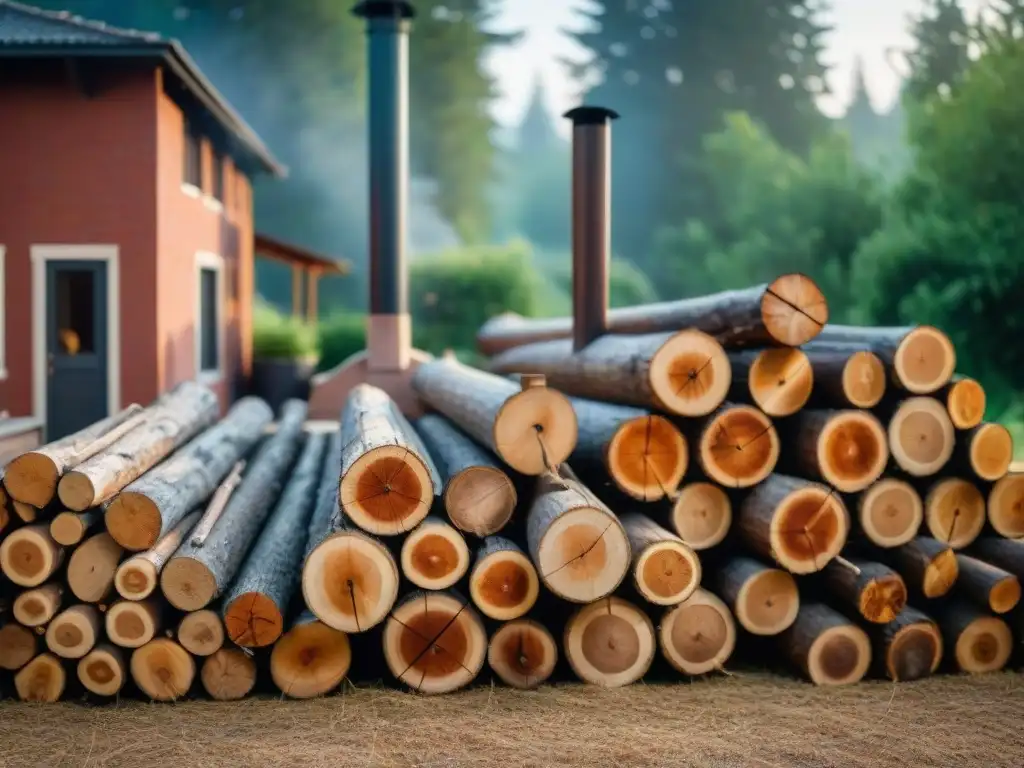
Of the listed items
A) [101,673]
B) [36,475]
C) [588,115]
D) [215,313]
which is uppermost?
[588,115]

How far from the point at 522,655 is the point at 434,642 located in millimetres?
484

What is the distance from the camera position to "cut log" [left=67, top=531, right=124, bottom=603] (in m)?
5.38

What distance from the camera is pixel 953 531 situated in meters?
6.15

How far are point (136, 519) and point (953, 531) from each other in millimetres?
4684

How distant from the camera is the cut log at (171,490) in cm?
536

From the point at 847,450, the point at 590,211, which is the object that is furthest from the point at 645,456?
the point at 590,211

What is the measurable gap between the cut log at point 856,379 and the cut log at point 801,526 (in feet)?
1.82

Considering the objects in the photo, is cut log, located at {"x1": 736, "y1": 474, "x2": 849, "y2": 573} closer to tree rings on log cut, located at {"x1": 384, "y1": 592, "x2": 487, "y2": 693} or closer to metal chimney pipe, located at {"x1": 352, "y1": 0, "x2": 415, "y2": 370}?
tree rings on log cut, located at {"x1": 384, "y1": 592, "x2": 487, "y2": 693}

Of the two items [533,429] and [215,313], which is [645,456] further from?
[215,313]

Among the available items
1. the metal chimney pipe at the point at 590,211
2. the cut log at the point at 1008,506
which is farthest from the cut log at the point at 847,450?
the metal chimney pipe at the point at 590,211

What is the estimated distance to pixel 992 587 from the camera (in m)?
5.81

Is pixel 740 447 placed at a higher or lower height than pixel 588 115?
lower

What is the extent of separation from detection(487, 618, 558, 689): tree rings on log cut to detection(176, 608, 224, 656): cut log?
55.9 inches

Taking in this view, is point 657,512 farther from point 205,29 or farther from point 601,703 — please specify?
point 205,29
